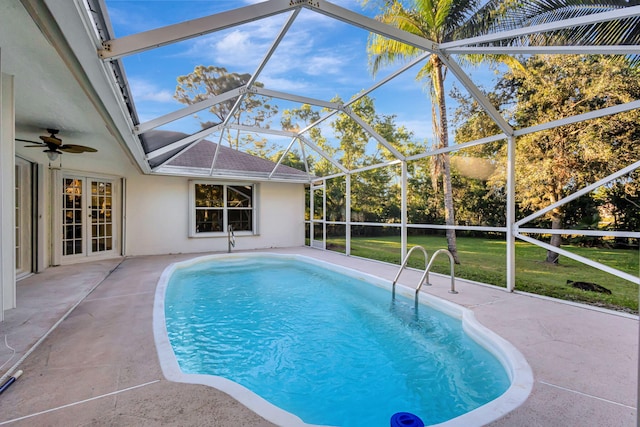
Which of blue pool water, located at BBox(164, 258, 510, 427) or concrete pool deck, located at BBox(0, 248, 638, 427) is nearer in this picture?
concrete pool deck, located at BBox(0, 248, 638, 427)

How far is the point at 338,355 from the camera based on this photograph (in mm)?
3240

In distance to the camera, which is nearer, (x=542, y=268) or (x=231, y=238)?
(x=542, y=268)

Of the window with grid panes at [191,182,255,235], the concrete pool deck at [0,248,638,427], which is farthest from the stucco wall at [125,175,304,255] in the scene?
the concrete pool deck at [0,248,638,427]

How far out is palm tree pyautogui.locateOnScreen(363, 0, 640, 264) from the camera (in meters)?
4.16

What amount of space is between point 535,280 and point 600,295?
1.52 metres

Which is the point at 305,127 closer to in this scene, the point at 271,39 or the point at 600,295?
the point at 271,39

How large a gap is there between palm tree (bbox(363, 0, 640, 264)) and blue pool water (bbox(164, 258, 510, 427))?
15.0ft

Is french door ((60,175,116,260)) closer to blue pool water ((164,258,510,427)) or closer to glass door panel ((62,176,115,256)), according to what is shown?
glass door panel ((62,176,115,256))

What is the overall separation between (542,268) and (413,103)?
739cm

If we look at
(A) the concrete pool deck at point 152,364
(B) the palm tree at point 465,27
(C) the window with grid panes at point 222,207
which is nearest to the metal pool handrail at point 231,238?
(C) the window with grid panes at point 222,207

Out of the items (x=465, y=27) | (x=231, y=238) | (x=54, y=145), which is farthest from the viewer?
(x=231, y=238)

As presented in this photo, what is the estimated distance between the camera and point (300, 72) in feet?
18.0

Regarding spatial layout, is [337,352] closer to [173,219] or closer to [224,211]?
[173,219]

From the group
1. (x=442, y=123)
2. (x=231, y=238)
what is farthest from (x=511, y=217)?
(x=231, y=238)
